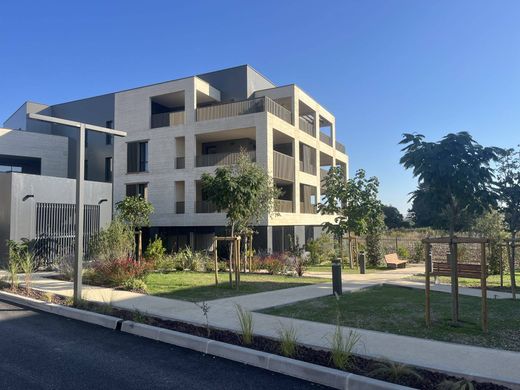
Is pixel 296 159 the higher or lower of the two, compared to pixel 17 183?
higher

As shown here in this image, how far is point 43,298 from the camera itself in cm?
1002

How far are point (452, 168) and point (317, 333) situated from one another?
3.90m

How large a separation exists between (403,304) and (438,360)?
4.40 meters

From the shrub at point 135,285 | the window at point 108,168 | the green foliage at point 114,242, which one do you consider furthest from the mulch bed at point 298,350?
the window at point 108,168

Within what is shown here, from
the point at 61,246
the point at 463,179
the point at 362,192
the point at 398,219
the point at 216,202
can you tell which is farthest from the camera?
the point at 398,219

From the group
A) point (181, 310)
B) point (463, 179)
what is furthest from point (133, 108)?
point (463, 179)

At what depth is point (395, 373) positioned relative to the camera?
4.78 metres

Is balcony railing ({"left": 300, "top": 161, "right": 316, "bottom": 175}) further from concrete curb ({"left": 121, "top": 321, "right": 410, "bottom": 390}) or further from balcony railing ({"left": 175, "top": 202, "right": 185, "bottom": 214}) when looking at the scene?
concrete curb ({"left": 121, "top": 321, "right": 410, "bottom": 390})

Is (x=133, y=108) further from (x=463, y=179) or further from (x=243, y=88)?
(x=463, y=179)

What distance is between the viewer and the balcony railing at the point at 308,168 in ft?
99.9

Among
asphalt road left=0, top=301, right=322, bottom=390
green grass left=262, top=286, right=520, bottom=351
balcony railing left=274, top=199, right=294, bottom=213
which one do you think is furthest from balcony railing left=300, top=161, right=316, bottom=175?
asphalt road left=0, top=301, right=322, bottom=390

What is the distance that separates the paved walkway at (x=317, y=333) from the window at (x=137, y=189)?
54.9 ft

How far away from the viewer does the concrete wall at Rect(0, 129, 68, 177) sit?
1198 inches

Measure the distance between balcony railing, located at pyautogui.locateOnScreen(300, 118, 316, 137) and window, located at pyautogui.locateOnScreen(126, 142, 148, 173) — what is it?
1118 cm
